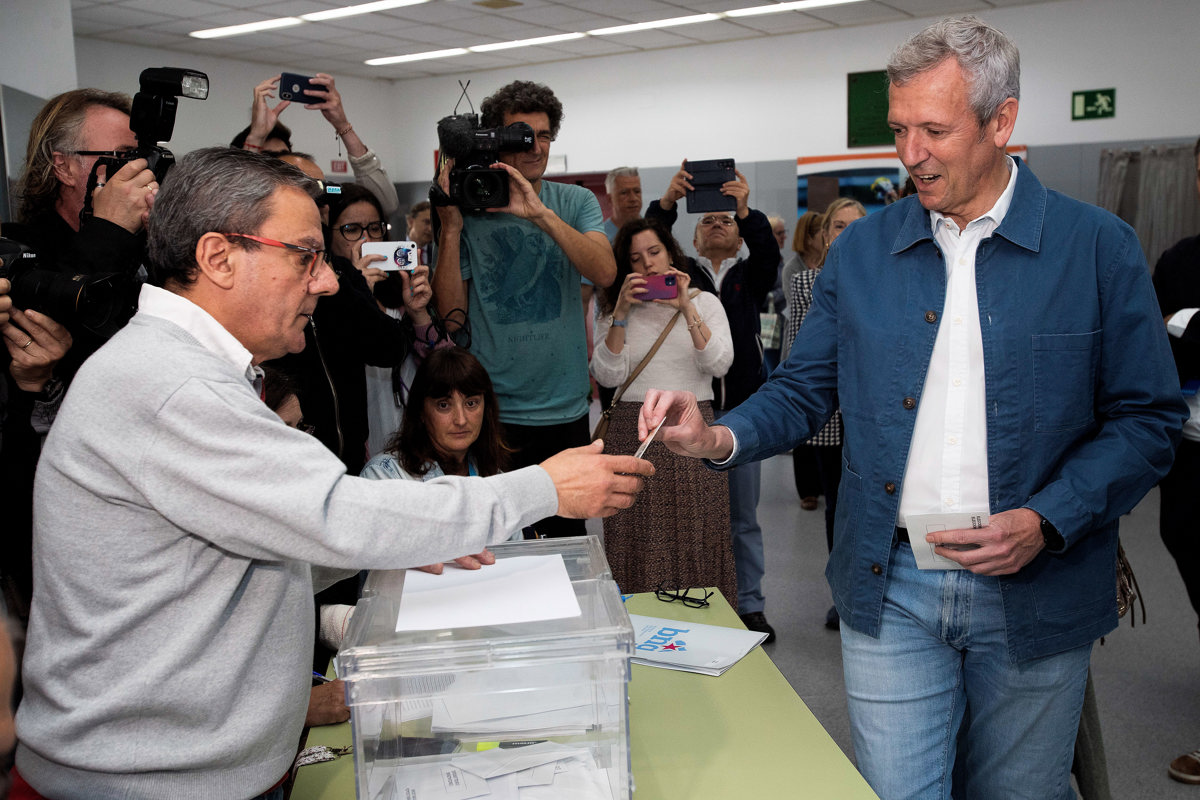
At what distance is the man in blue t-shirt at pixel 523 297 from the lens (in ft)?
9.07

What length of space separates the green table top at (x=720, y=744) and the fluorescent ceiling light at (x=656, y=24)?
22.1 feet

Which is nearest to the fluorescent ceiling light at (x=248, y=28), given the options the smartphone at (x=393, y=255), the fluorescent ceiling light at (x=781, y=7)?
the fluorescent ceiling light at (x=781, y=7)

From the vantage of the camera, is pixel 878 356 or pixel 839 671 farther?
pixel 839 671

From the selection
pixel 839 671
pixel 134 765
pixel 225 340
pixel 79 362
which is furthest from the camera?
pixel 839 671

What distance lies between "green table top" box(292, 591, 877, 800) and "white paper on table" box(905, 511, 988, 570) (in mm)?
311

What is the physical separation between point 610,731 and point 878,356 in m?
0.74

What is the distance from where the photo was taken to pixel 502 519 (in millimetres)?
1185

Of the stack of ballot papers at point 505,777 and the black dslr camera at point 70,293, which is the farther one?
the black dslr camera at point 70,293

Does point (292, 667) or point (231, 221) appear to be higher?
point (231, 221)

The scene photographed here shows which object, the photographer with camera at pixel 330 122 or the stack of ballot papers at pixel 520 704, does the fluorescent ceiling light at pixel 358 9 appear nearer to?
the photographer with camera at pixel 330 122

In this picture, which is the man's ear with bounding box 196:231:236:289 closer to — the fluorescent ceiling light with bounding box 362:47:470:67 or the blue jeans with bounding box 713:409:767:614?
the blue jeans with bounding box 713:409:767:614

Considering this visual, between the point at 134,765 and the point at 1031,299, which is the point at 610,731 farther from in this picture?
the point at 1031,299

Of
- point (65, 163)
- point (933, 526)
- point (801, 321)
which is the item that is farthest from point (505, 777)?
point (801, 321)

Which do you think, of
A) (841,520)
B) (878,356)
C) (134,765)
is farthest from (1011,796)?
(134,765)
